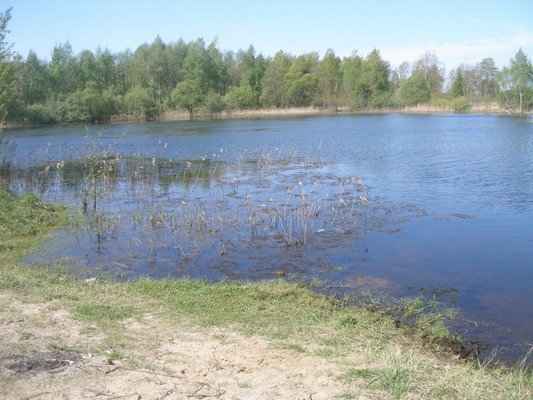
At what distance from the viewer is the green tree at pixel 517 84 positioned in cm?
6238

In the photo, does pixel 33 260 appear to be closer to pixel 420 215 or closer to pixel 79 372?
pixel 79 372

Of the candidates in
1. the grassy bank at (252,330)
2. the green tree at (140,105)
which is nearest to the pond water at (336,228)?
the grassy bank at (252,330)

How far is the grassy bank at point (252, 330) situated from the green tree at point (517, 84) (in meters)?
64.6

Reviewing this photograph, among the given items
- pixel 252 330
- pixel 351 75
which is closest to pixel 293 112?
pixel 351 75

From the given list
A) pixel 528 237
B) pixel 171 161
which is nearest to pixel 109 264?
pixel 528 237

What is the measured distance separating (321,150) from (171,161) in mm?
8640

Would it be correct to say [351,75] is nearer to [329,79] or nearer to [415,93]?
[329,79]

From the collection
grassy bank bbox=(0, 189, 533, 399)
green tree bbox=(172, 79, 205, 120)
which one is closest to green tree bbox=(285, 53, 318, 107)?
green tree bbox=(172, 79, 205, 120)

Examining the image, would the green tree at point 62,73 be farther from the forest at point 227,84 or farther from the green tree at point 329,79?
the green tree at point 329,79

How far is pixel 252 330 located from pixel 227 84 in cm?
9843

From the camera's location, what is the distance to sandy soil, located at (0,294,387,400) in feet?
15.3

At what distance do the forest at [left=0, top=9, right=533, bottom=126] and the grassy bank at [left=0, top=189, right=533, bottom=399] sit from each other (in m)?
61.8

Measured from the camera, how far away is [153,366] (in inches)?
205

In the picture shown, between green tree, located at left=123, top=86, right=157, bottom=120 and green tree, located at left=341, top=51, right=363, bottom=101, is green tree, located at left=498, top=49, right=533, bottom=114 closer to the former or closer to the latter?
green tree, located at left=341, top=51, right=363, bottom=101
